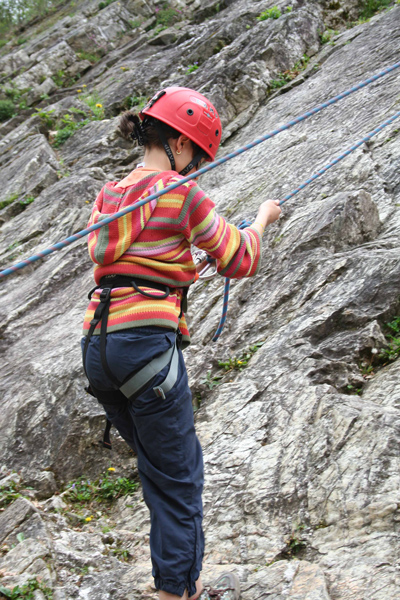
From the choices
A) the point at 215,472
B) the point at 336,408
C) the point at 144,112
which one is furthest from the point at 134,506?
the point at 144,112

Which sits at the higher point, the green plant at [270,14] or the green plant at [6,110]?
the green plant at [6,110]

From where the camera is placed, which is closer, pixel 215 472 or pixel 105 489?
pixel 215 472

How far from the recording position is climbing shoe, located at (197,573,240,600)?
8.72 feet

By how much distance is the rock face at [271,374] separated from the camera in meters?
3.12

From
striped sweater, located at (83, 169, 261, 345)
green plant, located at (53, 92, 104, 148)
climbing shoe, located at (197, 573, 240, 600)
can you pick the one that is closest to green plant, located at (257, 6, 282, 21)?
green plant, located at (53, 92, 104, 148)

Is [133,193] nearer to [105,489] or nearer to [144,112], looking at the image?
[144,112]

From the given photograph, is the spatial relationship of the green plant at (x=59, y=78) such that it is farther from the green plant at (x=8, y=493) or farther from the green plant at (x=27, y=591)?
the green plant at (x=27, y=591)

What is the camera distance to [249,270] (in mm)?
2822

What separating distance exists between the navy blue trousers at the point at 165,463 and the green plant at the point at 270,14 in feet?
40.4

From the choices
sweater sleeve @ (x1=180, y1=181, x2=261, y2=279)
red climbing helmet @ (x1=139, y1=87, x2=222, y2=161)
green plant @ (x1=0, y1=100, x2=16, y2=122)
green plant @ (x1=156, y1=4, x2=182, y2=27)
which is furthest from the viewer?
green plant @ (x1=156, y1=4, x2=182, y2=27)

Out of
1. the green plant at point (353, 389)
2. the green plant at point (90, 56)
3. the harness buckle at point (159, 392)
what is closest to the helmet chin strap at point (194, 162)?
the harness buckle at point (159, 392)

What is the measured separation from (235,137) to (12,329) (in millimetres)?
5901

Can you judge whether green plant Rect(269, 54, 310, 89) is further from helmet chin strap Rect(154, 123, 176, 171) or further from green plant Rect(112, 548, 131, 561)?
green plant Rect(112, 548, 131, 561)

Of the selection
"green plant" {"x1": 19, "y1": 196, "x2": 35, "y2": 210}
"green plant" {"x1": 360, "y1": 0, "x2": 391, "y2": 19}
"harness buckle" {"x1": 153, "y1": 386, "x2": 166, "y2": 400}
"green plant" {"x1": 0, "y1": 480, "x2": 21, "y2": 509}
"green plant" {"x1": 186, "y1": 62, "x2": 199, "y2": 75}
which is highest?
"harness buckle" {"x1": 153, "y1": 386, "x2": 166, "y2": 400}
